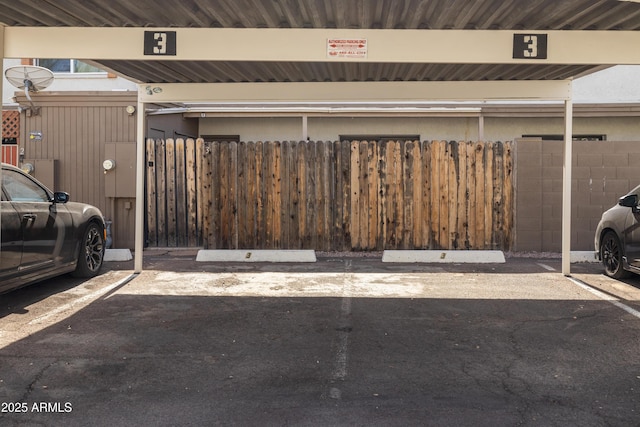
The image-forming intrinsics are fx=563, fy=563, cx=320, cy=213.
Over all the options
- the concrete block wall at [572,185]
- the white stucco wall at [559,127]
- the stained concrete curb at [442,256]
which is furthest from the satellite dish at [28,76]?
the white stucco wall at [559,127]

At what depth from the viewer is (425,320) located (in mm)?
5984

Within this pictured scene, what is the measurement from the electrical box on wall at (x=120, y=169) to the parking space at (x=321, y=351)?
10.2 ft

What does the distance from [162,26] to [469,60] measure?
144 inches

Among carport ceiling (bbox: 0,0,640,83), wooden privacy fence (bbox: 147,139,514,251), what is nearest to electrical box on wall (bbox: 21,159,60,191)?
wooden privacy fence (bbox: 147,139,514,251)

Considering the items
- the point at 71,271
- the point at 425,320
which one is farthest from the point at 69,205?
the point at 425,320

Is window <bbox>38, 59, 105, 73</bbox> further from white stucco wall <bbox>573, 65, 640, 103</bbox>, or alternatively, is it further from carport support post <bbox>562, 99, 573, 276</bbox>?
white stucco wall <bbox>573, 65, 640, 103</bbox>

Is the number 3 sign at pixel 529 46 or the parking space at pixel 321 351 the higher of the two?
the number 3 sign at pixel 529 46

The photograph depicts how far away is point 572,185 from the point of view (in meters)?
10.7

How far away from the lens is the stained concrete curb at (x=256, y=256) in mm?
10188

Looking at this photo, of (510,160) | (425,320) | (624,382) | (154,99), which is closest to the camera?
(624,382)

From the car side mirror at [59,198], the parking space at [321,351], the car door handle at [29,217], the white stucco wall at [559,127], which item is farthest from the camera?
the white stucco wall at [559,127]

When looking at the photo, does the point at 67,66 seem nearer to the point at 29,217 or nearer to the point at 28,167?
the point at 28,167

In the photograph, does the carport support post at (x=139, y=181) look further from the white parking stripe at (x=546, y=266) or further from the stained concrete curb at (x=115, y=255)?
the white parking stripe at (x=546, y=266)

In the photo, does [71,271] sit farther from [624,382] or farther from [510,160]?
[510,160]
